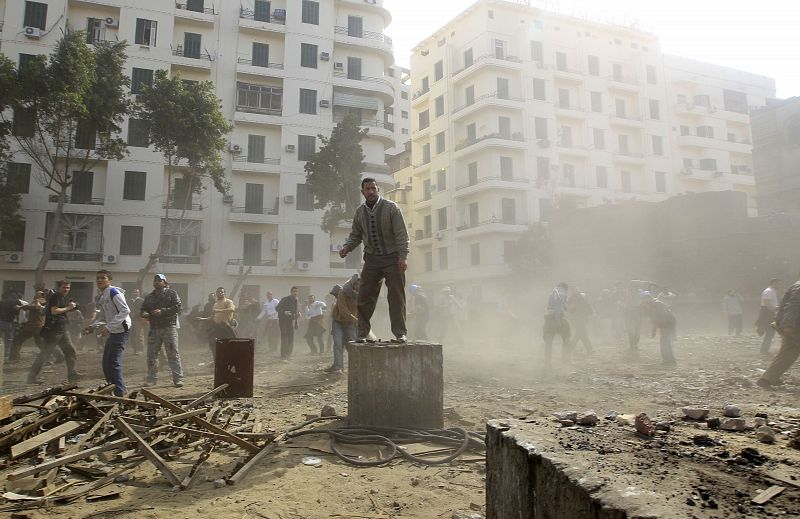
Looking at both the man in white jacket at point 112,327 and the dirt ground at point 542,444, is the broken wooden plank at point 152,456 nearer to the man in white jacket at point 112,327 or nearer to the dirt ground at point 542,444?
the dirt ground at point 542,444

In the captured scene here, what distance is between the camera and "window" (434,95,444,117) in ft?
136

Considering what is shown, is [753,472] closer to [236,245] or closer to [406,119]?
[236,245]

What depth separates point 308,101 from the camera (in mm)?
32281

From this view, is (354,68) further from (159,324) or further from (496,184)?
(159,324)

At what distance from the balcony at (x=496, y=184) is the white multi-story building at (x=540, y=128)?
0.30ft

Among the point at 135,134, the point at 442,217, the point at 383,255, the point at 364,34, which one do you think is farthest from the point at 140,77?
the point at 383,255

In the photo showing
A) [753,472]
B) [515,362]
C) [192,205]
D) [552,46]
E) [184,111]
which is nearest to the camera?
[753,472]

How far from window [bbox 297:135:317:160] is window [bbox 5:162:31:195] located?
15.3 metres

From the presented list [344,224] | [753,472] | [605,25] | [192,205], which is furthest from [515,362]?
[605,25]

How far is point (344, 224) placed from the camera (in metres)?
32.0

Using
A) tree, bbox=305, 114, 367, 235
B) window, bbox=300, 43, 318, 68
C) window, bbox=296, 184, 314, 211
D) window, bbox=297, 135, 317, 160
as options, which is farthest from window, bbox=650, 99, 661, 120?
window, bbox=296, 184, 314, 211

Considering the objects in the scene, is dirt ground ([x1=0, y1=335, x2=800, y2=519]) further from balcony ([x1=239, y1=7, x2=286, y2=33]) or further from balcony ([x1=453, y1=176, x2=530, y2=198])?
balcony ([x1=239, y1=7, x2=286, y2=33])

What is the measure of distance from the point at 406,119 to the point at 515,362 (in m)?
48.7

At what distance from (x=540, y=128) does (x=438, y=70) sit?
432 inches
